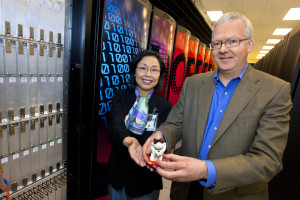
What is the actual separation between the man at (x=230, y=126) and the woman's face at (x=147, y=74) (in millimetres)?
464

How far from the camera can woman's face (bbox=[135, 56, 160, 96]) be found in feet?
5.62

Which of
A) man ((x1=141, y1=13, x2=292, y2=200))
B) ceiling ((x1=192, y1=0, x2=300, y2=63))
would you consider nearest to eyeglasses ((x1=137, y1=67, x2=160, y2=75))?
man ((x1=141, y1=13, x2=292, y2=200))

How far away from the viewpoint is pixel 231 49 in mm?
1065

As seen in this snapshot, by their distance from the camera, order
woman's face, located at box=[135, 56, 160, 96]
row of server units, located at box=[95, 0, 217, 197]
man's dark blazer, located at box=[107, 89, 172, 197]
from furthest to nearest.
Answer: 1. row of server units, located at box=[95, 0, 217, 197]
2. woman's face, located at box=[135, 56, 160, 96]
3. man's dark blazer, located at box=[107, 89, 172, 197]

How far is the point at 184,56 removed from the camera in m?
4.06

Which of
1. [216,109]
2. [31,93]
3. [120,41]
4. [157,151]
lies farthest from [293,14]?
[31,93]

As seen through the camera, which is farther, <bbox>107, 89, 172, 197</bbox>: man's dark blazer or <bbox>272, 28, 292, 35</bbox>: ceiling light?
<bbox>272, 28, 292, 35</bbox>: ceiling light

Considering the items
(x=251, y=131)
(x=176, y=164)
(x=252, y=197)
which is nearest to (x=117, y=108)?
(x=176, y=164)

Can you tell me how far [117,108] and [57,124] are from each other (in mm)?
609

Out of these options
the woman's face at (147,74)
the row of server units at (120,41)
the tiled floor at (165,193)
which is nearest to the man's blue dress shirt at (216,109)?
the woman's face at (147,74)

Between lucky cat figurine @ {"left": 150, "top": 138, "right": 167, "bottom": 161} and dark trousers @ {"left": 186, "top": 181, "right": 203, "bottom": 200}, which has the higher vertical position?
lucky cat figurine @ {"left": 150, "top": 138, "right": 167, "bottom": 161}

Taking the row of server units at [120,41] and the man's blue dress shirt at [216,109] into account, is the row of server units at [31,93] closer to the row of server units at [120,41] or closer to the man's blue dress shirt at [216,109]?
the row of server units at [120,41]

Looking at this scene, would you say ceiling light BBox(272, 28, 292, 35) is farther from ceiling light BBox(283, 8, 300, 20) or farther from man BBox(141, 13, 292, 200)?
man BBox(141, 13, 292, 200)

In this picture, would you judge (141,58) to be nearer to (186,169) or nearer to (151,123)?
(151,123)
